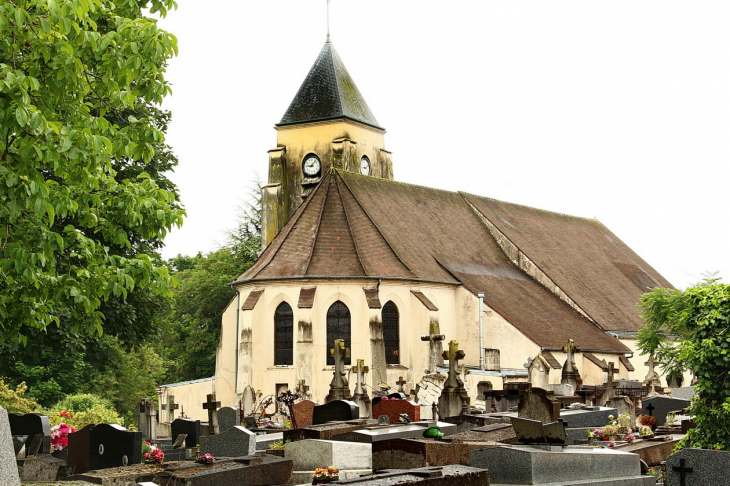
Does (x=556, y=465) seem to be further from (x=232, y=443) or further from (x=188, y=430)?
(x=188, y=430)

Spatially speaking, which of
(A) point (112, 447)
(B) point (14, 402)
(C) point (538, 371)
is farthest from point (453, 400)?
(B) point (14, 402)

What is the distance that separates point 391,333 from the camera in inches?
1193

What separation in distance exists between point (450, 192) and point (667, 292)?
12832 mm

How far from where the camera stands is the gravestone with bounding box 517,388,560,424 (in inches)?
425

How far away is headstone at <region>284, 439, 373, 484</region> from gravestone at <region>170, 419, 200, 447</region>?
472 cm

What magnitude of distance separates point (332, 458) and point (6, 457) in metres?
4.21

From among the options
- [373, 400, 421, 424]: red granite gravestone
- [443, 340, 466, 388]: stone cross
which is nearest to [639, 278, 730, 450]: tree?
[373, 400, 421, 424]: red granite gravestone

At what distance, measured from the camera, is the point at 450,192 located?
128 ft

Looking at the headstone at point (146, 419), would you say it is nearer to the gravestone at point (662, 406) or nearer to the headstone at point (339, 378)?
the headstone at point (339, 378)

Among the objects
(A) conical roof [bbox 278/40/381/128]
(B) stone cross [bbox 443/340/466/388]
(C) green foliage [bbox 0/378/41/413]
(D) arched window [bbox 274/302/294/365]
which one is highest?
(A) conical roof [bbox 278/40/381/128]

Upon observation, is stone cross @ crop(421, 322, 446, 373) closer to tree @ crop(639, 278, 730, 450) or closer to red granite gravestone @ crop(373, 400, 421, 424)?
red granite gravestone @ crop(373, 400, 421, 424)

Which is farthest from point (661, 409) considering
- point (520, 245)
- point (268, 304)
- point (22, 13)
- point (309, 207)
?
point (520, 245)

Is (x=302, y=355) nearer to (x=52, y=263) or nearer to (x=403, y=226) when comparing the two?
(x=403, y=226)

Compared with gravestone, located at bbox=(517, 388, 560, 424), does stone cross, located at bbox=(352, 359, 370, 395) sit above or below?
above
